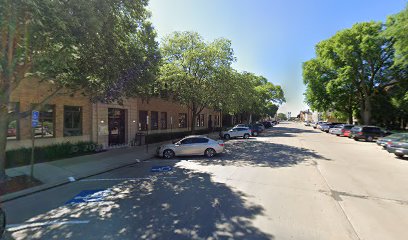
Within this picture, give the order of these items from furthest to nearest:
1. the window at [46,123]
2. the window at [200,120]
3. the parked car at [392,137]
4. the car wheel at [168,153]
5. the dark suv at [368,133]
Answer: the window at [200,120] → the dark suv at [368,133] → the parked car at [392,137] → the car wheel at [168,153] → the window at [46,123]

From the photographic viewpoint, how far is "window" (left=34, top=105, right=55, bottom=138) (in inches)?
500

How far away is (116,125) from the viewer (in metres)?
18.5

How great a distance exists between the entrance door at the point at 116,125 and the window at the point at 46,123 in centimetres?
463

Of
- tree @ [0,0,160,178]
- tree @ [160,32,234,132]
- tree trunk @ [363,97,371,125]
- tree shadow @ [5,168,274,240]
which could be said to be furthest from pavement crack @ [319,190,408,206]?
tree trunk @ [363,97,371,125]

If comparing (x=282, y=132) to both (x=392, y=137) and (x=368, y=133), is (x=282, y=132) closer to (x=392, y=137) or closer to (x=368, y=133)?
(x=368, y=133)

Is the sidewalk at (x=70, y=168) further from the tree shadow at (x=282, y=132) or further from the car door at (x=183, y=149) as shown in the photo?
the tree shadow at (x=282, y=132)

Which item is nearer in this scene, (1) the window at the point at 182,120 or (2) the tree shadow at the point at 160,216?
(2) the tree shadow at the point at 160,216

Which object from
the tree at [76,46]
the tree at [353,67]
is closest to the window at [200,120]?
the tree at [353,67]

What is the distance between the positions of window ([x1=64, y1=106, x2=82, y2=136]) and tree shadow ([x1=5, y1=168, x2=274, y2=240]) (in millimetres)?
8559

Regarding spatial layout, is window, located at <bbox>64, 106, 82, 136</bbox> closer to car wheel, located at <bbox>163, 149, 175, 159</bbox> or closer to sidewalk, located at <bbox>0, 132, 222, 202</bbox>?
sidewalk, located at <bbox>0, 132, 222, 202</bbox>

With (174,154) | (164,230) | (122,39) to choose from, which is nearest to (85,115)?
(174,154)

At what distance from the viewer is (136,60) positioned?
33.6ft

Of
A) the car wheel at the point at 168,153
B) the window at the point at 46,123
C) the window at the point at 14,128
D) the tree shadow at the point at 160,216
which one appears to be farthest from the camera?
the car wheel at the point at 168,153

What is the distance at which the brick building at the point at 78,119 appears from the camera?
11844 millimetres
